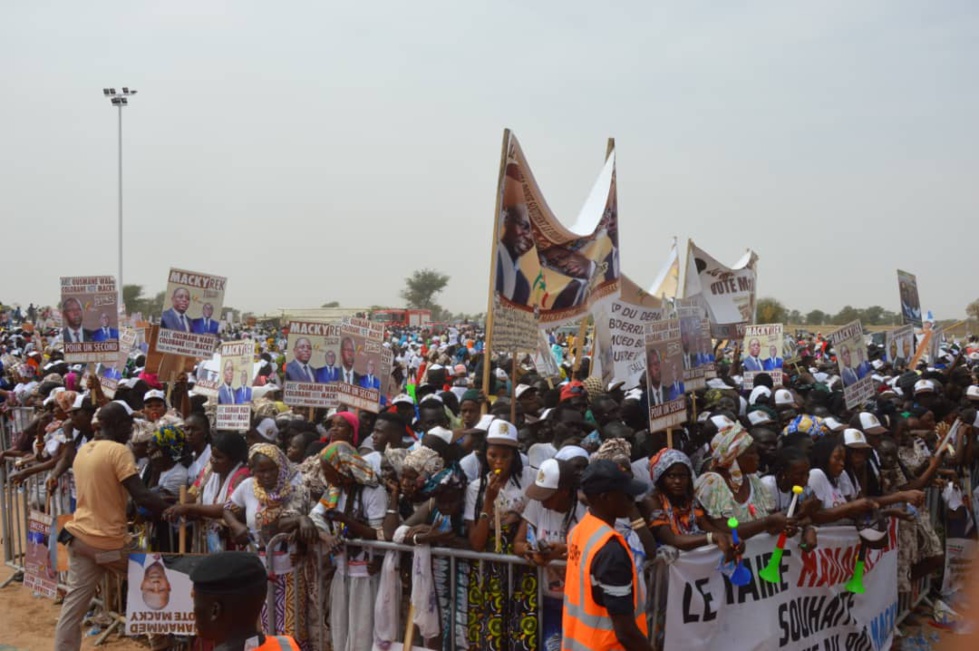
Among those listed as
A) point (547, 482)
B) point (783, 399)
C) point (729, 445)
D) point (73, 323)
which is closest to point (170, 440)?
point (73, 323)

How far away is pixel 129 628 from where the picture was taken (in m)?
6.29

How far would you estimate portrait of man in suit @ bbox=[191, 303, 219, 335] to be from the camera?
10320 millimetres

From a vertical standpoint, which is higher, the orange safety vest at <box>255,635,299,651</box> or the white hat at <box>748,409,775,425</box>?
the white hat at <box>748,409,775,425</box>

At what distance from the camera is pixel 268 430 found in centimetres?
878

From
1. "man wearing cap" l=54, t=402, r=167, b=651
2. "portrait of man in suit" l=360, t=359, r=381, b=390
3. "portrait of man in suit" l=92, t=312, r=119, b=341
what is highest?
"portrait of man in suit" l=92, t=312, r=119, b=341

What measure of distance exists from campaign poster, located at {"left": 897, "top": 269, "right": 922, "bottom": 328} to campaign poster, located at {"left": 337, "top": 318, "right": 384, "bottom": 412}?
9.63 meters

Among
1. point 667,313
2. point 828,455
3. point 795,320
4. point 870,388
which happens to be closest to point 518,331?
point 828,455

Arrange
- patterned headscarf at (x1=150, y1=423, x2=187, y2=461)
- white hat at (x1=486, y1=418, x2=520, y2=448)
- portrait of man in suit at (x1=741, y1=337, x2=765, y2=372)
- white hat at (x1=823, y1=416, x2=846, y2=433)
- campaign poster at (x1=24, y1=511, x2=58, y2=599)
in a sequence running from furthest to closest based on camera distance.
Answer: portrait of man in suit at (x1=741, y1=337, x2=765, y2=372), campaign poster at (x1=24, y1=511, x2=58, y2=599), white hat at (x1=823, y1=416, x2=846, y2=433), patterned headscarf at (x1=150, y1=423, x2=187, y2=461), white hat at (x1=486, y1=418, x2=520, y2=448)

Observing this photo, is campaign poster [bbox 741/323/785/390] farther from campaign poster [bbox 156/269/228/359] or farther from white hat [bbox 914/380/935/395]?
campaign poster [bbox 156/269/228/359]

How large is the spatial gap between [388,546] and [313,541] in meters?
0.55

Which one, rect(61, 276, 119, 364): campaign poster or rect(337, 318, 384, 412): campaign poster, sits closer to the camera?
rect(337, 318, 384, 412): campaign poster

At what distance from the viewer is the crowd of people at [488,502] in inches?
198

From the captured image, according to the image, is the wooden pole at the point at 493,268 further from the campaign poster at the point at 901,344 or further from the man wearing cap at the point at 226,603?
the campaign poster at the point at 901,344

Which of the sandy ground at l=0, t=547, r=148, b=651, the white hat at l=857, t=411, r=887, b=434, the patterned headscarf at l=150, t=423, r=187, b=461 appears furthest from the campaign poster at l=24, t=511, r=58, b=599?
the white hat at l=857, t=411, r=887, b=434
